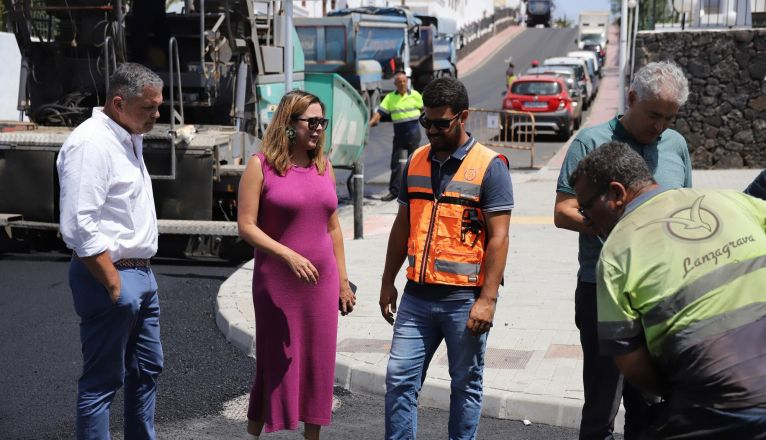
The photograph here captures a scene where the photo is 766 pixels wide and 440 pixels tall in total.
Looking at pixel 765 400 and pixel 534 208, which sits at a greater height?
pixel 765 400

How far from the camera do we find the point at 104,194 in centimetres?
458

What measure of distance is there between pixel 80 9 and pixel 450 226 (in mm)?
8250

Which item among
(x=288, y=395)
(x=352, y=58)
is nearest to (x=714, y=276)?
(x=288, y=395)

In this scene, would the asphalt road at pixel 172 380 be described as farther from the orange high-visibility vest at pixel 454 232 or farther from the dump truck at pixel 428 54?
the dump truck at pixel 428 54

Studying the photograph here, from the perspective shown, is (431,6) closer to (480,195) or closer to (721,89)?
(721,89)

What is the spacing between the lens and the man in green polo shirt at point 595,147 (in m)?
4.53

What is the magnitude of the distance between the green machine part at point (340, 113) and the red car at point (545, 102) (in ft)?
35.3

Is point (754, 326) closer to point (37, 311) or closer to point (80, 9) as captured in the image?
point (37, 311)

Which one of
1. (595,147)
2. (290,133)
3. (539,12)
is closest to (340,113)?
(290,133)

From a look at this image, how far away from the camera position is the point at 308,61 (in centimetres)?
2917

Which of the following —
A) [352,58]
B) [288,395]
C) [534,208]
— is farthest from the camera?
[352,58]

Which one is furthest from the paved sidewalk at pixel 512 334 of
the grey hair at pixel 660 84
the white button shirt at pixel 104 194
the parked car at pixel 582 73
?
the parked car at pixel 582 73

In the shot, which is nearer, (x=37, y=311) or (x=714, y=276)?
(x=714, y=276)

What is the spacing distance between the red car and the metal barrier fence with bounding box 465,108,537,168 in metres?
0.87
